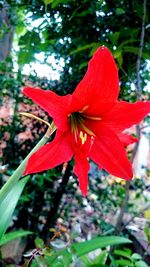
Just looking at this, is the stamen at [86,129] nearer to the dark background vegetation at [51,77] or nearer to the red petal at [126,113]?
the red petal at [126,113]

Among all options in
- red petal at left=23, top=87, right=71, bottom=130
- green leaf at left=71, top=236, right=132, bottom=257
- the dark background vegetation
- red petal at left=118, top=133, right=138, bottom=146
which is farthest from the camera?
the dark background vegetation

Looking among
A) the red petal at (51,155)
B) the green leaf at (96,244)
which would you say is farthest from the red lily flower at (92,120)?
the green leaf at (96,244)

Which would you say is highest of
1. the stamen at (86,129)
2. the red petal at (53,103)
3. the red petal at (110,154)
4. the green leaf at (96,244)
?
A: the red petal at (53,103)

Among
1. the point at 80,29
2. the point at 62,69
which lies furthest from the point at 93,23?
the point at 62,69

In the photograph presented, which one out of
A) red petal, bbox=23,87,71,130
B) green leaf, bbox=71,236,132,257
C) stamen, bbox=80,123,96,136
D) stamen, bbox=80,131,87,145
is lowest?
green leaf, bbox=71,236,132,257

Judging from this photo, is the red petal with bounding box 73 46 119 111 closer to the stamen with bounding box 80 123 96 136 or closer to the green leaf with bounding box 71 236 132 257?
the stamen with bounding box 80 123 96 136

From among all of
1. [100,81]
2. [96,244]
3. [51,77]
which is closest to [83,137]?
[100,81]

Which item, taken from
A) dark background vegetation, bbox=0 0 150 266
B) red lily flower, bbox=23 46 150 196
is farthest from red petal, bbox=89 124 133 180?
dark background vegetation, bbox=0 0 150 266

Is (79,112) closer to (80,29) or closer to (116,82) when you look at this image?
(116,82)
